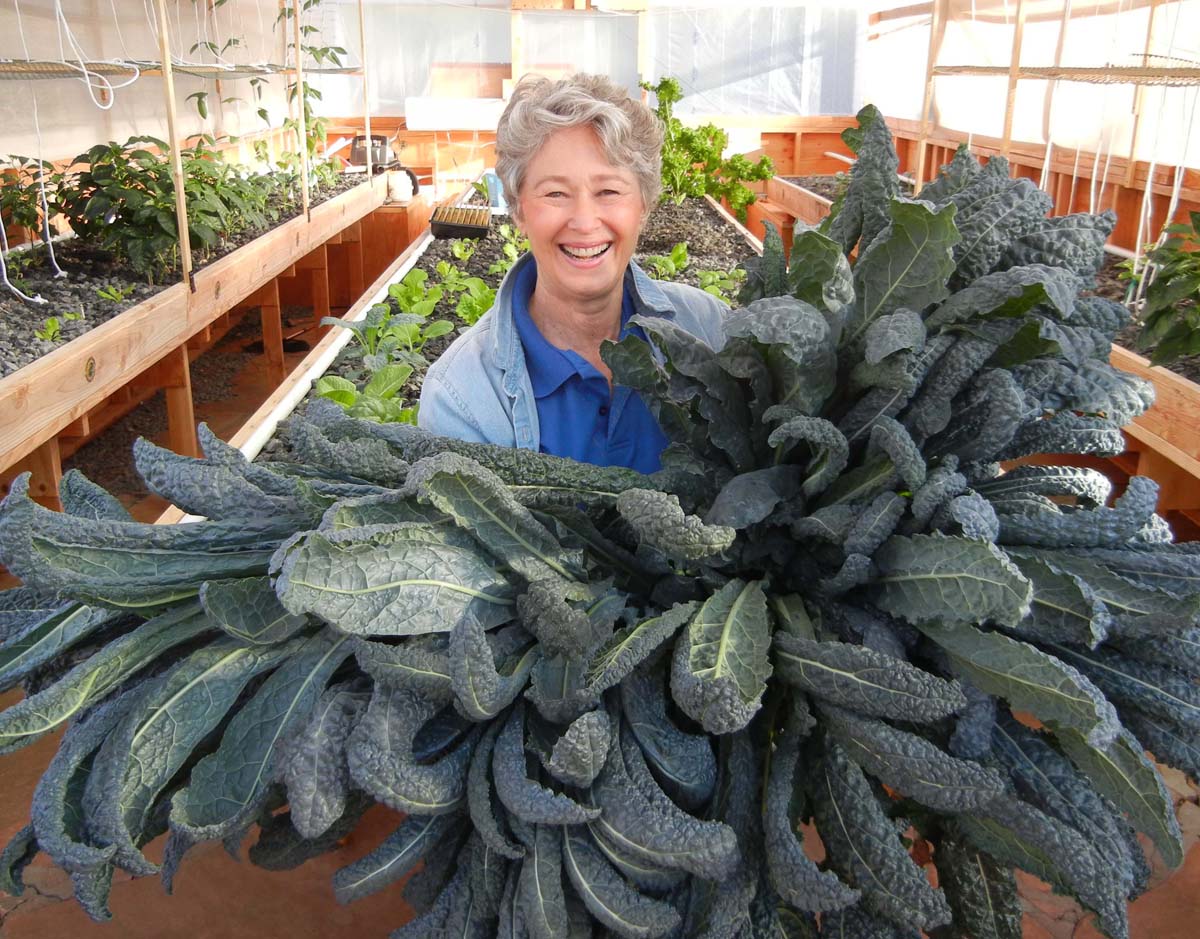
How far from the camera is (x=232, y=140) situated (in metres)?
6.00

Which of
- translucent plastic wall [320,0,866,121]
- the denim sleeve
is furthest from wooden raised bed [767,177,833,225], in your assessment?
the denim sleeve

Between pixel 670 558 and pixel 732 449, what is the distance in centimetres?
13

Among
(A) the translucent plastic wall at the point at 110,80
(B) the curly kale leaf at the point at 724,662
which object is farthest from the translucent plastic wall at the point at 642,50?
(B) the curly kale leaf at the point at 724,662

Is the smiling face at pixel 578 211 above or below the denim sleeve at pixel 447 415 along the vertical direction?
above

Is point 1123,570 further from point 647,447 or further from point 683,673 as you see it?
point 647,447

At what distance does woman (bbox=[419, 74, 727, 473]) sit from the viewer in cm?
150

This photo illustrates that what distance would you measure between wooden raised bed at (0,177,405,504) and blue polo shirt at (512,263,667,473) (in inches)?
59.0

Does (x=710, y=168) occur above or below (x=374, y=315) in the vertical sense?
above

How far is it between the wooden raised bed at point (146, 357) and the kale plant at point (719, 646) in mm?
1658

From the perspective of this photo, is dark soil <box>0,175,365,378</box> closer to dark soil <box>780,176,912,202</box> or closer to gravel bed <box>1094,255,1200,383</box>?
gravel bed <box>1094,255,1200,383</box>

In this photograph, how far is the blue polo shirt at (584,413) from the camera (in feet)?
4.93

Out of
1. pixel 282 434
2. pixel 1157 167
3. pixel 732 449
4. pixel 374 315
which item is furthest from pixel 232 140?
pixel 732 449

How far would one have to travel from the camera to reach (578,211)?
5.06 feet

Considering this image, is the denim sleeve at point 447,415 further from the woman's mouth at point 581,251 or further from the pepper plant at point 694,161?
the pepper plant at point 694,161
